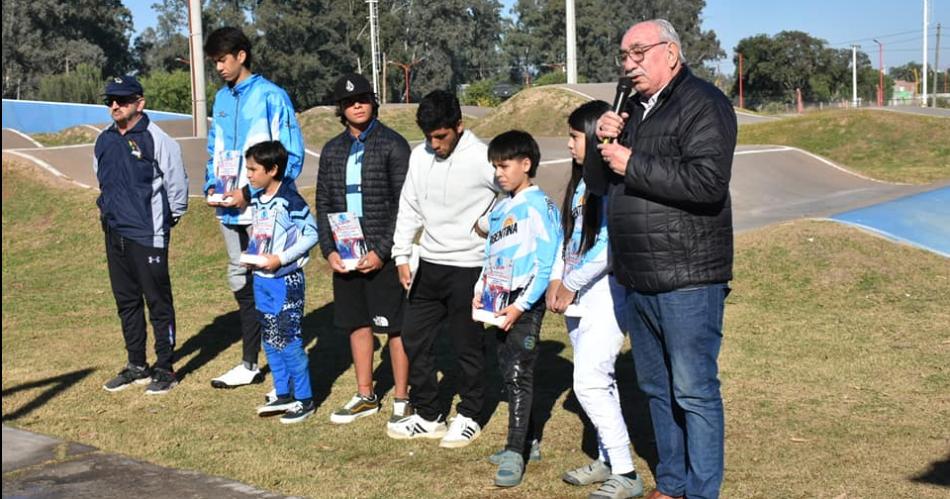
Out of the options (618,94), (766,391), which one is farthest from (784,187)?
(618,94)

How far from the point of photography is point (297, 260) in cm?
596

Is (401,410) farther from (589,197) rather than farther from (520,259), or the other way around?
(589,197)

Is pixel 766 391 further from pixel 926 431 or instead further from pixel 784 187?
pixel 784 187

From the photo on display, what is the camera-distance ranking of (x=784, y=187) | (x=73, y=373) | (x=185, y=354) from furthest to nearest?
(x=784, y=187) < (x=185, y=354) < (x=73, y=373)

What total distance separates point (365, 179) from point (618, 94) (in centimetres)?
215

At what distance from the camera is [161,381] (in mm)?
6742

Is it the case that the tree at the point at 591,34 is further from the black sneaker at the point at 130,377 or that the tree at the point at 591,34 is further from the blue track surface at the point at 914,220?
the black sneaker at the point at 130,377

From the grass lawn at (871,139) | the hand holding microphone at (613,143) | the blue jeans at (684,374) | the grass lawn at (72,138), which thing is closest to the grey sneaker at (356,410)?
the blue jeans at (684,374)

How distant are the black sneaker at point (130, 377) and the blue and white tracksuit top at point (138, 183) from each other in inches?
32.8

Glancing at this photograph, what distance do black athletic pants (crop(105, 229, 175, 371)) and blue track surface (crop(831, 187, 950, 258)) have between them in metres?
6.83

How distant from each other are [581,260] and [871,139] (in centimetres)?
1937

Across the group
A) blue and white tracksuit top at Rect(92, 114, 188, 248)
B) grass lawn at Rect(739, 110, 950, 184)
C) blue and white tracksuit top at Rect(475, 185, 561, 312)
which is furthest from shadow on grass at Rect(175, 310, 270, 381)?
grass lawn at Rect(739, 110, 950, 184)

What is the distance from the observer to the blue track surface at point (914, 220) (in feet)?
33.3

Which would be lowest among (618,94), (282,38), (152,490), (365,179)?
(152,490)
